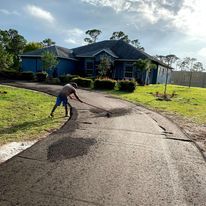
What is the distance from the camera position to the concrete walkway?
3.57 meters

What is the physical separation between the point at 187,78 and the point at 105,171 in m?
50.4

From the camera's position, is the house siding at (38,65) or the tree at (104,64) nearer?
the tree at (104,64)

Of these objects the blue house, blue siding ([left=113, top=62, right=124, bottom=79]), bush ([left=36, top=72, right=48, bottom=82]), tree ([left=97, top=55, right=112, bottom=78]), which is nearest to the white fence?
the blue house

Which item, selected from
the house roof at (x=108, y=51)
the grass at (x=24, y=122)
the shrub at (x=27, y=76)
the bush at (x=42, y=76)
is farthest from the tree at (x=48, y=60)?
the grass at (x=24, y=122)

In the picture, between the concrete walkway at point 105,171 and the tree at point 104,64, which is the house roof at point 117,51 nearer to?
the tree at point 104,64

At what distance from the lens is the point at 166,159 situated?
17.7 ft

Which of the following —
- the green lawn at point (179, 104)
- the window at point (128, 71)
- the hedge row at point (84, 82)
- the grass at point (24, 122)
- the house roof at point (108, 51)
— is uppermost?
the house roof at point (108, 51)

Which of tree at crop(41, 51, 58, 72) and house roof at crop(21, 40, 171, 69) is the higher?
house roof at crop(21, 40, 171, 69)

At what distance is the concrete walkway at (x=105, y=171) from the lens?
357 centimetres

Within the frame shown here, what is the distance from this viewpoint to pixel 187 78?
51031 mm

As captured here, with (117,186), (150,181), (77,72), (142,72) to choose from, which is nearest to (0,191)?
(117,186)

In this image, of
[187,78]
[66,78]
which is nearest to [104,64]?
[66,78]

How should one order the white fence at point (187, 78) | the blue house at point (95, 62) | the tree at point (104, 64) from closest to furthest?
the tree at point (104, 64) → the blue house at point (95, 62) → the white fence at point (187, 78)

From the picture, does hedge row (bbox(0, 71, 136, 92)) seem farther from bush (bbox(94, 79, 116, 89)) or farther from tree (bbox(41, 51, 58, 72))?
tree (bbox(41, 51, 58, 72))
